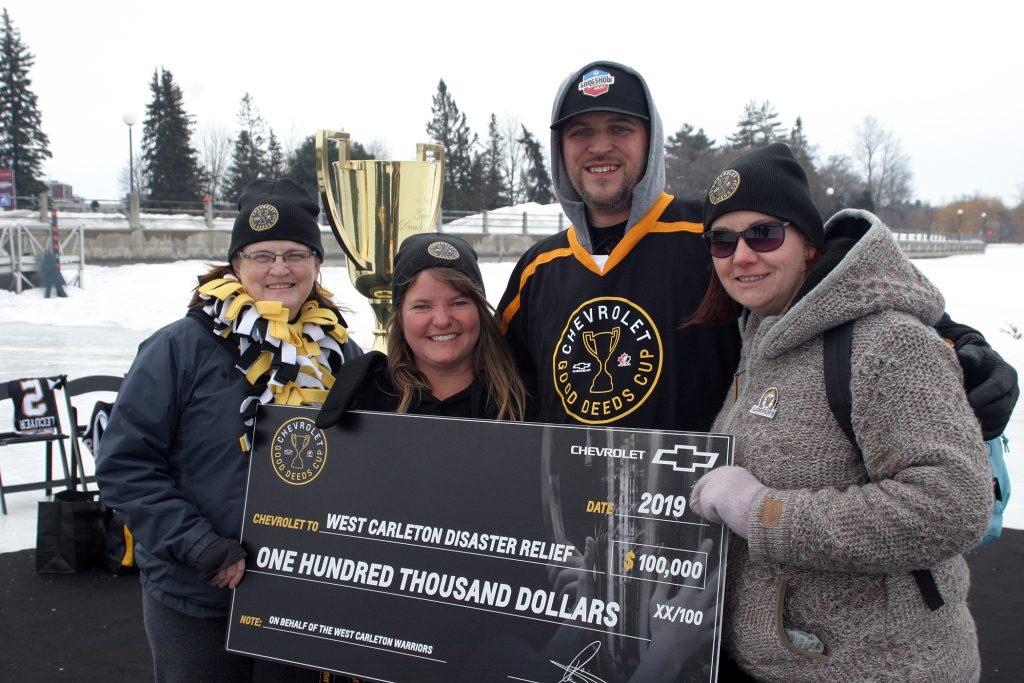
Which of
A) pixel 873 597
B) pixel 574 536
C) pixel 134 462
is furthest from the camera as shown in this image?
pixel 134 462

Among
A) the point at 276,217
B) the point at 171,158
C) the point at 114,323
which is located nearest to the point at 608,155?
the point at 276,217

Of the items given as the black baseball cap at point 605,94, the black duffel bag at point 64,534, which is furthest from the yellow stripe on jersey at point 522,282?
the black duffel bag at point 64,534

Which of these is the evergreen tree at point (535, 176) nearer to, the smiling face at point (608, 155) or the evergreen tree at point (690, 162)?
the evergreen tree at point (690, 162)

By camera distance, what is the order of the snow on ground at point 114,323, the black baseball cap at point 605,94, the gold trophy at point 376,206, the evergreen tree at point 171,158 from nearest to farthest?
the black baseball cap at point 605,94
the gold trophy at point 376,206
the snow on ground at point 114,323
the evergreen tree at point 171,158

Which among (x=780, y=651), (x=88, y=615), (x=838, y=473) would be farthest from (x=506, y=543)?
(x=88, y=615)

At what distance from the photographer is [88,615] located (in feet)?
14.0

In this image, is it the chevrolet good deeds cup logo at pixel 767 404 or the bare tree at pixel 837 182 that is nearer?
the chevrolet good deeds cup logo at pixel 767 404

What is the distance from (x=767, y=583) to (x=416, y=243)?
1361 millimetres

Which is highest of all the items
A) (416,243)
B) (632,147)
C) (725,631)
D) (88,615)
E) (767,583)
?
(632,147)

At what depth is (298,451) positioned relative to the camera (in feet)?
7.54

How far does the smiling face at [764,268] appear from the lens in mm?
1779

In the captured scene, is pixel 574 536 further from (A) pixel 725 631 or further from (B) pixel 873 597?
(B) pixel 873 597

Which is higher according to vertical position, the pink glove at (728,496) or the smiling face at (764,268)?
the smiling face at (764,268)

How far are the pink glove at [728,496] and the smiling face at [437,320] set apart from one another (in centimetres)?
87
